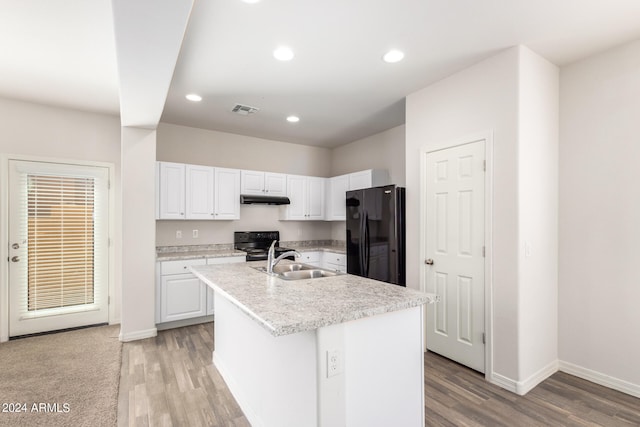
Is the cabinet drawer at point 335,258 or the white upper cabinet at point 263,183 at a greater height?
the white upper cabinet at point 263,183

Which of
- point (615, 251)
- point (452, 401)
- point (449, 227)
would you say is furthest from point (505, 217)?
point (452, 401)

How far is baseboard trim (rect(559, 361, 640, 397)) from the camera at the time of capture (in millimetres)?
2380

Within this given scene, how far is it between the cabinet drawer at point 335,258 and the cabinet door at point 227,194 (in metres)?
1.47

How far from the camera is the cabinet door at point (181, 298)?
3.81m

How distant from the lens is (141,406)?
2.24 meters

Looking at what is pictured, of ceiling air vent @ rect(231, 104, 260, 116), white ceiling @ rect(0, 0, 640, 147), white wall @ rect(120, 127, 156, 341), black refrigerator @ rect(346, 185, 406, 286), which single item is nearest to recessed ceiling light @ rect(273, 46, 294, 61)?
white ceiling @ rect(0, 0, 640, 147)

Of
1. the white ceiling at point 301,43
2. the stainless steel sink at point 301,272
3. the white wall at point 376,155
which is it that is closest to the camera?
the white ceiling at point 301,43

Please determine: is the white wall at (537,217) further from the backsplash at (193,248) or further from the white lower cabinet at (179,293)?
the backsplash at (193,248)

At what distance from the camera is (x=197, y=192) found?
426 centimetres

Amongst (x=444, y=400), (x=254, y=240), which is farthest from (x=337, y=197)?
(x=444, y=400)

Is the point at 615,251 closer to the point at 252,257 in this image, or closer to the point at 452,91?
the point at 452,91

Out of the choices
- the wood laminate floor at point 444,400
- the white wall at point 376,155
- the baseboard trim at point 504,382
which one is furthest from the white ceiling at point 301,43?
the baseboard trim at point 504,382

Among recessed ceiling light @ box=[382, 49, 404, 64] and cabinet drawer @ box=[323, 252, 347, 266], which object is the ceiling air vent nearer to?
recessed ceiling light @ box=[382, 49, 404, 64]

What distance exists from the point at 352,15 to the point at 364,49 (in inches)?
17.1
